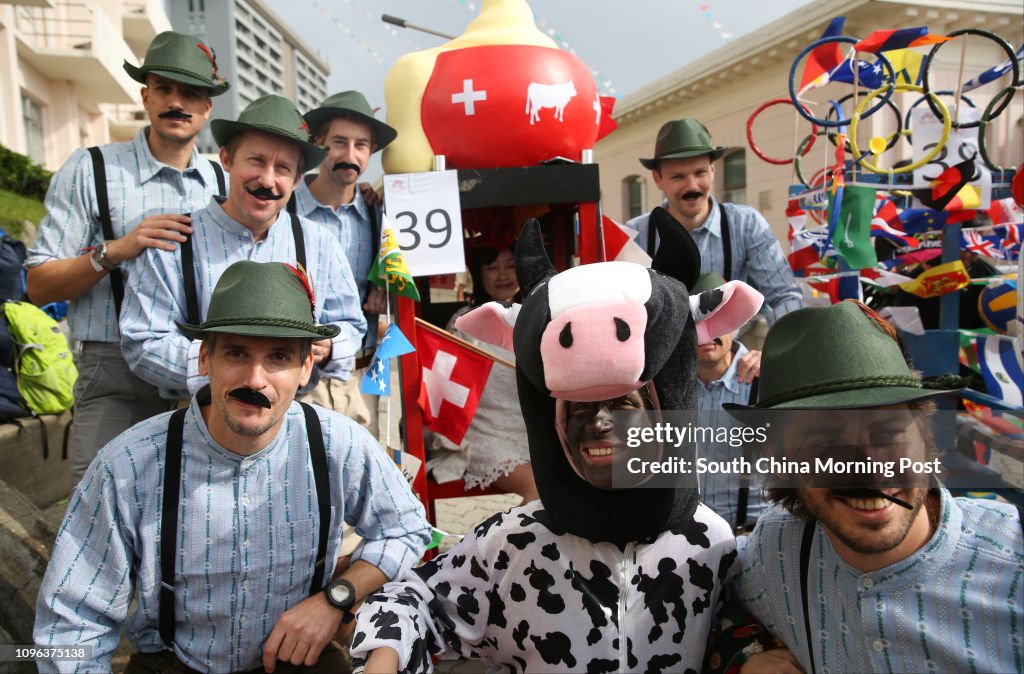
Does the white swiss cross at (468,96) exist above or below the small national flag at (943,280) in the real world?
above

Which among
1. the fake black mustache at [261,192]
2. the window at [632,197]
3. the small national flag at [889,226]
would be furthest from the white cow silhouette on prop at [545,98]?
the window at [632,197]

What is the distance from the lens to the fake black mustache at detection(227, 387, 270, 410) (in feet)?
5.82

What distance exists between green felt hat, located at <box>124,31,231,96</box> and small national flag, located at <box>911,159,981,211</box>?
389 cm

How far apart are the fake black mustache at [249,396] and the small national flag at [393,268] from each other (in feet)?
3.24

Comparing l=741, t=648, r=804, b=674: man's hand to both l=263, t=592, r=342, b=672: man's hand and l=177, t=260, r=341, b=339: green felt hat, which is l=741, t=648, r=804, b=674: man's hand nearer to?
l=263, t=592, r=342, b=672: man's hand

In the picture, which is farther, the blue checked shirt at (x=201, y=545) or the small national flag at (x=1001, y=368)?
the small national flag at (x=1001, y=368)

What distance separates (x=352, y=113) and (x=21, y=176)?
10.9 m

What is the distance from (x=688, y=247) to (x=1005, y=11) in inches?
513

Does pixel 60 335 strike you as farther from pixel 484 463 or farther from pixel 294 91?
pixel 294 91

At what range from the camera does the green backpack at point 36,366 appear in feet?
13.2

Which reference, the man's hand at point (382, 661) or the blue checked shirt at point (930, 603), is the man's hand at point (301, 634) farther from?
the blue checked shirt at point (930, 603)

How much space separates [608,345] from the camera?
1217 mm

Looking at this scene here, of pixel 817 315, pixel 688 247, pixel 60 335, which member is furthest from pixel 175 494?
pixel 60 335

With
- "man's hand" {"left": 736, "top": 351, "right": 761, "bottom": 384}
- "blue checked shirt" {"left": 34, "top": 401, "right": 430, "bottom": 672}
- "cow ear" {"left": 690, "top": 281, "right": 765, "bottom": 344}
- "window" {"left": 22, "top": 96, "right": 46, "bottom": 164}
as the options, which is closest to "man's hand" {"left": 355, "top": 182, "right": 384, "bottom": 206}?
"blue checked shirt" {"left": 34, "top": 401, "right": 430, "bottom": 672}
